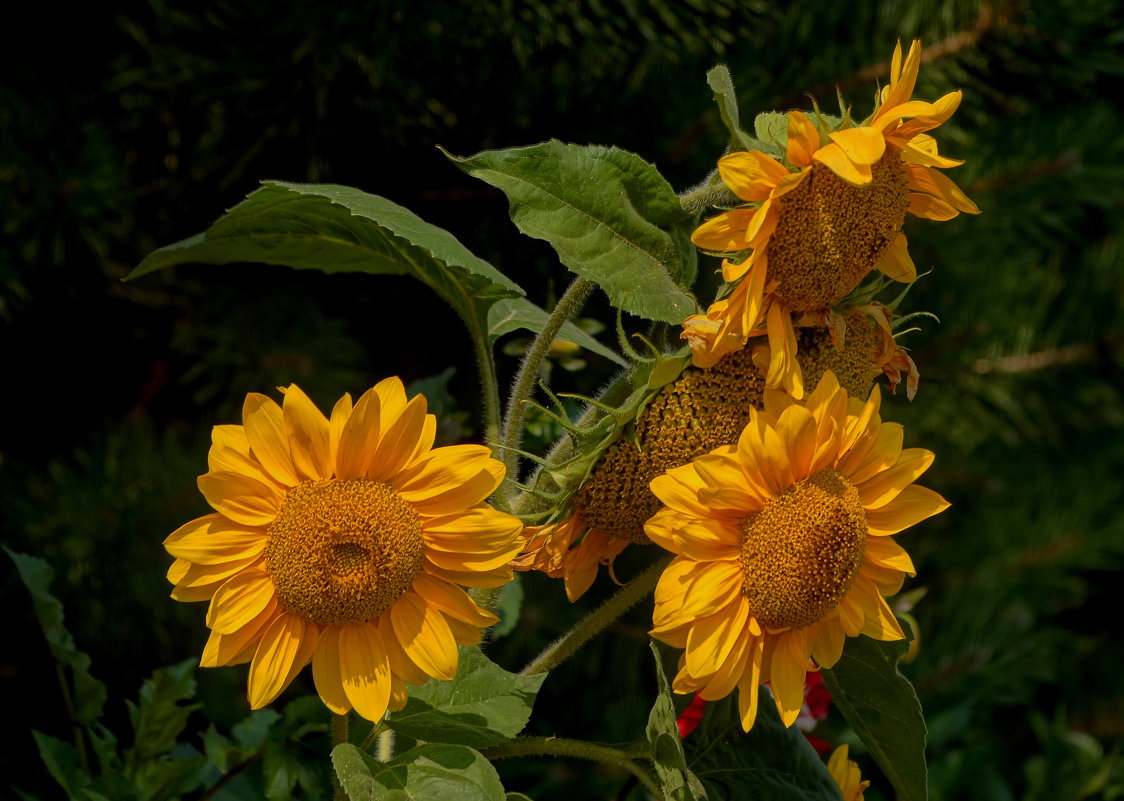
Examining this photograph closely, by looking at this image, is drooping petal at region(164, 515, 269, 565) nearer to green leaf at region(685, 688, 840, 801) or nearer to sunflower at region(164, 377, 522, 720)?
sunflower at region(164, 377, 522, 720)

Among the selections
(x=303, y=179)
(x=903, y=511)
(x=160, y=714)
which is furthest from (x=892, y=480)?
(x=303, y=179)

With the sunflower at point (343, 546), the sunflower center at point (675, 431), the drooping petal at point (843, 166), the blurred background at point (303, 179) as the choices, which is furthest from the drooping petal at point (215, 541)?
the blurred background at point (303, 179)

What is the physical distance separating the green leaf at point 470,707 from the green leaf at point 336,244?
0.47 feet

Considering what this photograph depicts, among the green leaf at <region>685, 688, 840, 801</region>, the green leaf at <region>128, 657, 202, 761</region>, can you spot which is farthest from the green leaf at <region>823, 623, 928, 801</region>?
the green leaf at <region>128, 657, 202, 761</region>

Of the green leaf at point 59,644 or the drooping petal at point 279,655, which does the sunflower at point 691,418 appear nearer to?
the drooping petal at point 279,655

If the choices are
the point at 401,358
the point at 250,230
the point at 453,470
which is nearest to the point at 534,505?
the point at 453,470

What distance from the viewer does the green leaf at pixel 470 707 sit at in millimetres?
431

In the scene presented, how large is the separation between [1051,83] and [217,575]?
100 centimetres

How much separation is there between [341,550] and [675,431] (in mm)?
114

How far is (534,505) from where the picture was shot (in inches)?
18.1

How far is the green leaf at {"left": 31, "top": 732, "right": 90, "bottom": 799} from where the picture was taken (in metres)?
0.51

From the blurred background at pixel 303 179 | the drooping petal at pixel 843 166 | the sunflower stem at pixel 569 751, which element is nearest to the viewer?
A: the drooping petal at pixel 843 166

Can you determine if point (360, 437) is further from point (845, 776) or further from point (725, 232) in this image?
point (845, 776)

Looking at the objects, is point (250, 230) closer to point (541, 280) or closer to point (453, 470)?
point (453, 470)
